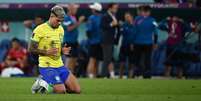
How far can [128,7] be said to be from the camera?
2836cm

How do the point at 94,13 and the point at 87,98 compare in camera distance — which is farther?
the point at 94,13

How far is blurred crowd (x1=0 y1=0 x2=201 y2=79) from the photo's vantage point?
2606 cm

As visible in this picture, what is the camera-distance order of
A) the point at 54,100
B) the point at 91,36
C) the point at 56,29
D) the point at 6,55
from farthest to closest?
the point at 6,55 < the point at 91,36 < the point at 56,29 < the point at 54,100

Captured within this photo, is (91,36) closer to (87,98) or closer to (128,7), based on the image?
(128,7)

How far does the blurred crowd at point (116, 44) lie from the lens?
85.5ft

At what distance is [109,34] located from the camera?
25969 mm

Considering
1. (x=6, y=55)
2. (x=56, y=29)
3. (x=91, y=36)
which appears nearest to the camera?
(x=56, y=29)

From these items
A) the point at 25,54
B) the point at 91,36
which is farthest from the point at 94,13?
the point at 25,54

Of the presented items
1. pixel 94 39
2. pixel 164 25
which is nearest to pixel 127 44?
pixel 94 39

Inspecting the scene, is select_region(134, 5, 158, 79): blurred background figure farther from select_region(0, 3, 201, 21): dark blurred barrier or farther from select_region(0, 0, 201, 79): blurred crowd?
select_region(0, 3, 201, 21): dark blurred barrier

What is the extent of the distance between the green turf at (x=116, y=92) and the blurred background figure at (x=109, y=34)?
14.2 ft

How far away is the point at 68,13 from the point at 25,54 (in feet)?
7.13

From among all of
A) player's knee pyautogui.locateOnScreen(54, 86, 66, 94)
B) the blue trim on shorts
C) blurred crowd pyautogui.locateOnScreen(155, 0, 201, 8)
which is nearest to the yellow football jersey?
the blue trim on shorts

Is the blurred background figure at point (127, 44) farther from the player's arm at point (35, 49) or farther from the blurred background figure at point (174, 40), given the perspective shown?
the player's arm at point (35, 49)
